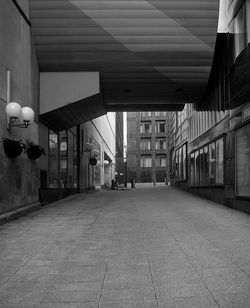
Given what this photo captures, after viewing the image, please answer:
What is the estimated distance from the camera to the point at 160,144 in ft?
330

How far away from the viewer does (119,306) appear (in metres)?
5.10

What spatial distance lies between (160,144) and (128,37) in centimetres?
8340

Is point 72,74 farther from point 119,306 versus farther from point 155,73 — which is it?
point 119,306

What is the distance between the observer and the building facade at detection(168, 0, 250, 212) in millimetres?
15062

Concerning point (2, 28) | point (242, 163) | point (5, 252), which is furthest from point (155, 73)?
point (5, 252)

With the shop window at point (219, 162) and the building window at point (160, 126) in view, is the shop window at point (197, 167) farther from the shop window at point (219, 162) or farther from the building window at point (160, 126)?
the building window at point (160, 126)

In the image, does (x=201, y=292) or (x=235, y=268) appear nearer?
(x=201, y=292)

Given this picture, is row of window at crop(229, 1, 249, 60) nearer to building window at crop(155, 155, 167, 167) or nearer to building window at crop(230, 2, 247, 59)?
building window at crop(230, 2, 247, 59)

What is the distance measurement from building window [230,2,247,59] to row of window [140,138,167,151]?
3280 inches

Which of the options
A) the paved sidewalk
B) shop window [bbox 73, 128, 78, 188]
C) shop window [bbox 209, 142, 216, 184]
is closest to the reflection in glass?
shop window [bbox 209, 142, 216, 184]

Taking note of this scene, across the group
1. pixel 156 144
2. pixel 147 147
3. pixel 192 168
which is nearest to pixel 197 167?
pixel 192 168

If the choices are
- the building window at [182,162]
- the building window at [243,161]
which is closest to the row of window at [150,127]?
the building window at [182,162]

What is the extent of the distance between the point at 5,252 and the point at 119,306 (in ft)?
12.8

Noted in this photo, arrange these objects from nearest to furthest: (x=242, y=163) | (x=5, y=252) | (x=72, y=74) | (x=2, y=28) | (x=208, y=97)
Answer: (x=5, y=252) → (x=2, y=28) → (x=242, y=163) → (x=72, y=74) → (x=208, y=97)
